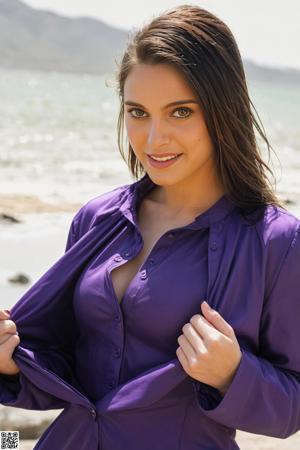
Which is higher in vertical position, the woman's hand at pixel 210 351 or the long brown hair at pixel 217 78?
the long brown hair at pixel 217 78

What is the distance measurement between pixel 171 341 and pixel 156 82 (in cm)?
64

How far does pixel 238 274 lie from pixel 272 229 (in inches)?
5.8

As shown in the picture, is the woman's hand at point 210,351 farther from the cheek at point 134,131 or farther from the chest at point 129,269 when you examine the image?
the cheek at point 134,131

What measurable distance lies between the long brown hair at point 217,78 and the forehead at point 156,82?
0.02m

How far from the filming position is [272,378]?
1.90m

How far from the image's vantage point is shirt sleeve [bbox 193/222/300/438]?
73.4 inches

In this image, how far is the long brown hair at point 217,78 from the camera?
2.04 metres

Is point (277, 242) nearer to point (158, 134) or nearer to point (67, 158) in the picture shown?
point (158, 134)

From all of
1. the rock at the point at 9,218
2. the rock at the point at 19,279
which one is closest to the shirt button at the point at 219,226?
the rock at the point at 19,279

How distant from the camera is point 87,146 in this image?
20.7 m

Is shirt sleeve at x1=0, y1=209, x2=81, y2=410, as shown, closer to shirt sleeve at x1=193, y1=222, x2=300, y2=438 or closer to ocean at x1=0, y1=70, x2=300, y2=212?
shirt sleeve at x1=193, y1=222, x2=300, y2=438

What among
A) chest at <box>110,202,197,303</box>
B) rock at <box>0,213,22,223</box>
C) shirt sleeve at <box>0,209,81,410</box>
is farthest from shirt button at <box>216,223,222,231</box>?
rock at <box>0,213,22,223</box>

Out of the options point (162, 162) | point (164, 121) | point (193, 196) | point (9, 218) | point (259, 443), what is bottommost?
point (9, 218)

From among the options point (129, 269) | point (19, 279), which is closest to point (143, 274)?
point (129, 269)
